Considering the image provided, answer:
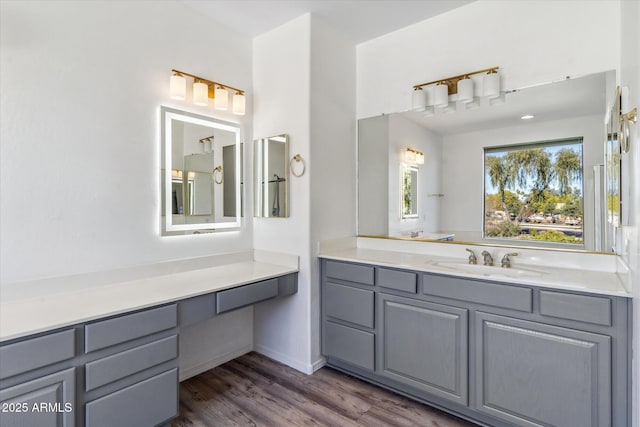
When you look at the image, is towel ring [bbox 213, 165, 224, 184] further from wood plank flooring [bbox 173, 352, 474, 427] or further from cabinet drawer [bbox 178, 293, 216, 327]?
wood plank flooring [bbox 173, 352, 474, 427]

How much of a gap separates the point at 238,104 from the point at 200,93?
0.32 m

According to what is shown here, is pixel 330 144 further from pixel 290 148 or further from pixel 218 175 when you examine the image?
pixel 218 175

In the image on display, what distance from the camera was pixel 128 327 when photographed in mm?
1590

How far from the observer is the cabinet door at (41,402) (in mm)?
1284

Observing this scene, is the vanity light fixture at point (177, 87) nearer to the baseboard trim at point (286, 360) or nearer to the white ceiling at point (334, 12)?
the white ceiling at point (334, 12)

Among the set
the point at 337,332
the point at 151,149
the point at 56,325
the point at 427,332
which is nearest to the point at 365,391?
the point at 337,332

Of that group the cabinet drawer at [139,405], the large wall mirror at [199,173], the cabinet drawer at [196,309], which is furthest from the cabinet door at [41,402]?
the large wall mirror at [199,173]

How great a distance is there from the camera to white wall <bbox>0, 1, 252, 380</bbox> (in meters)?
1.66

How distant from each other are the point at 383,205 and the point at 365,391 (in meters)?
1.42

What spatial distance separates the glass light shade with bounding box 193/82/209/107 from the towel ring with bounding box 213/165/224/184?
49 centimetres

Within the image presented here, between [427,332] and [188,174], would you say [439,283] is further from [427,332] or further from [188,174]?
[188,174]

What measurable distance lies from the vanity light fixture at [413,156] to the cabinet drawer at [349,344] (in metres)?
1.36

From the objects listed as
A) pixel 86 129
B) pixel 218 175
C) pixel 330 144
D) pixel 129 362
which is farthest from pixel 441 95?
pixel 129 362

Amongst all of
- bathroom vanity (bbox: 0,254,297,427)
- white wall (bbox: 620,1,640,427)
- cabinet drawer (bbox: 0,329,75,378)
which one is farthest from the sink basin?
cabinet drawer (bbox: 0,329,75,378)
